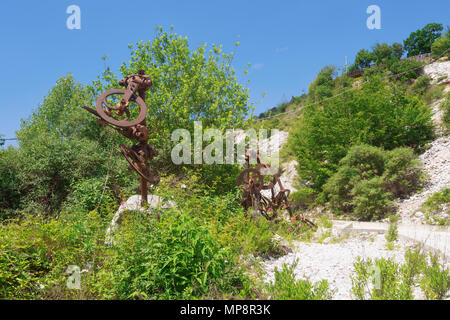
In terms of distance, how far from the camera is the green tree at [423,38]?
39781 millimetres

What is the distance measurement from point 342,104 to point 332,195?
5613mm

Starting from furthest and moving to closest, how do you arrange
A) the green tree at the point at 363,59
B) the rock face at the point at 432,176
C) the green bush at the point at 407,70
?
the green tree at the point at 363,59 → the green bush at the point at 407,70 → the rock face at the point at 432,176

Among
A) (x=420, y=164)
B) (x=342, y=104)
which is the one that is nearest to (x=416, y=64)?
(x=342, y=104)

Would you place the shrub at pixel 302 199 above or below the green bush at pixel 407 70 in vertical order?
below

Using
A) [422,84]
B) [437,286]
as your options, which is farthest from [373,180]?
[422,84]

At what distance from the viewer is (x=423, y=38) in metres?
40.0

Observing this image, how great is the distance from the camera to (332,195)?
37.4 ft

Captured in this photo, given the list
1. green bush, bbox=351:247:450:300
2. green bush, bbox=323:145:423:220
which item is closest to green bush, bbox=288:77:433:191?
green bush, bbox=323:145:423:220

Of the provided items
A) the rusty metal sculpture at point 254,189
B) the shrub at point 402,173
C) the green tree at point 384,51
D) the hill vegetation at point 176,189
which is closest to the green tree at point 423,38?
the green tree at point 384,51

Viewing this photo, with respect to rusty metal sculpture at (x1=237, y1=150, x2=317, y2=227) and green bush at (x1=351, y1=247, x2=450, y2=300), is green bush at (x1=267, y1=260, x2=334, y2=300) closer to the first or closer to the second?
green bush at (x1=351, y1=247, x2=450, y2=300)

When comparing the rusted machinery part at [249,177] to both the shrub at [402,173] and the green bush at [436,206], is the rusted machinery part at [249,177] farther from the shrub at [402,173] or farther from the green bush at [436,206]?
the shrub at [402,173]

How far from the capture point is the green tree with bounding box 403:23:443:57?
3978cm

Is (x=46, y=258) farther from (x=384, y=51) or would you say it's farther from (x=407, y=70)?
(x=384, y=51)

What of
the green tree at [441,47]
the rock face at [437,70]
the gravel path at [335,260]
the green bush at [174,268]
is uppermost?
the green tree at [441,47]
